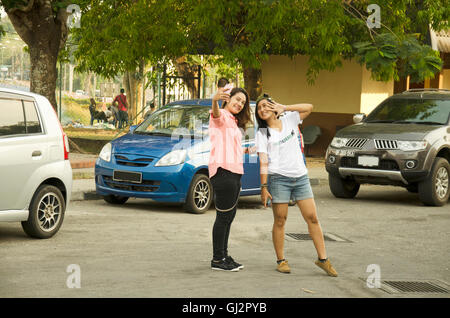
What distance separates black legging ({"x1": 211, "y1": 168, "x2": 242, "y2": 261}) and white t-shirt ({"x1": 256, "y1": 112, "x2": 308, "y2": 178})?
13.7 inches

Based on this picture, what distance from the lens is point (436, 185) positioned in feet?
44.3

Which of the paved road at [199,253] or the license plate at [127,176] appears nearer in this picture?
the paved road at [199,253]

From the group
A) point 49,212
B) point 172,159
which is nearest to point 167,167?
point 172,159

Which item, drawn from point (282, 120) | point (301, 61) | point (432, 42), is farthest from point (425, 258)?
point (301, 61)

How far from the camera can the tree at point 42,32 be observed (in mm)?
18781

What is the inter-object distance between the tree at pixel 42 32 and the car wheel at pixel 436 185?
367 inches

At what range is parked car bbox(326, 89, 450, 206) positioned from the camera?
13.3 m

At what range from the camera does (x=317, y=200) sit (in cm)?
1414

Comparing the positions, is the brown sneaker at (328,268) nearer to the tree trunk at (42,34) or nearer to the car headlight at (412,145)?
the car headlight at (412,145)

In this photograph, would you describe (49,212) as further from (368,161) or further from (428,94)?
(428,94)

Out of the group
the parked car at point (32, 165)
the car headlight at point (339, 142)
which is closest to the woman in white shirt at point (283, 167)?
the parked car at point (32, 165)

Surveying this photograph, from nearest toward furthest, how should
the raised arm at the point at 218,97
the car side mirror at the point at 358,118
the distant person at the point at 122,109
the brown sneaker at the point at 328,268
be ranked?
the raised arm at the point at 218,97 → the brown sneaker at the point at 328,268 → the car side mirror at the point at 358,118 → the distant person at the point at 122,109

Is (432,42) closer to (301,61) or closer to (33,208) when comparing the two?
(301,61)

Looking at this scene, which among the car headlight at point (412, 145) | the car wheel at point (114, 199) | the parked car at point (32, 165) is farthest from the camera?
the car headlight at point (412, 145)
